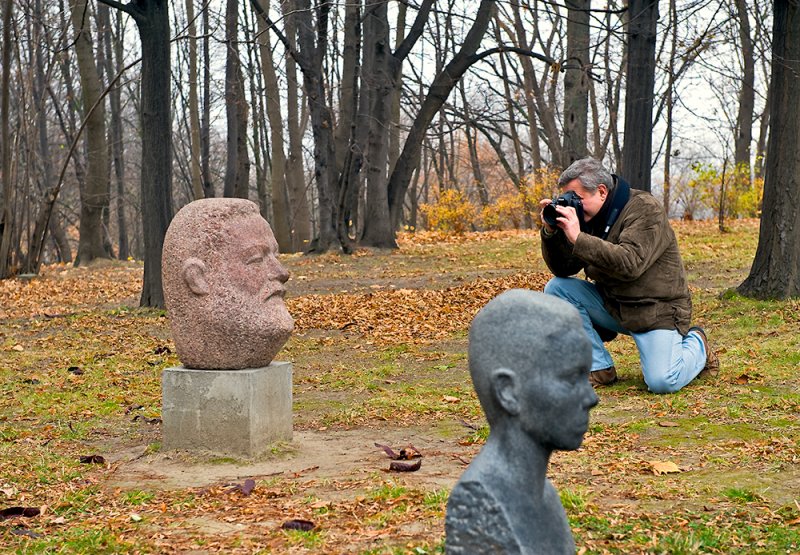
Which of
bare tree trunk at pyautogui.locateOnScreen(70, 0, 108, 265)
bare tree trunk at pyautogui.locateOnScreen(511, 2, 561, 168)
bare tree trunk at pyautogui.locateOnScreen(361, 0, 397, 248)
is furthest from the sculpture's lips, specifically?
bare tree trunk at pyautogui.locateOnScreen(511, 2, 561, 168)

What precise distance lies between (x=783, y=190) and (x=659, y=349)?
15.0 feet

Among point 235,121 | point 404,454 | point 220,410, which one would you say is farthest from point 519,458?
point 235,121

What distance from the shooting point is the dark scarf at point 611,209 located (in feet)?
23.2

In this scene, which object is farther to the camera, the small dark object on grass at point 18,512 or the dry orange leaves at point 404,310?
the dry orange leaves at point 404,310

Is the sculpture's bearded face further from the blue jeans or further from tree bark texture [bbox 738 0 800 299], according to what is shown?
tree bark texture [bbox 738 0 800 299]

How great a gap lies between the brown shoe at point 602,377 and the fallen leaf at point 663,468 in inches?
96.0

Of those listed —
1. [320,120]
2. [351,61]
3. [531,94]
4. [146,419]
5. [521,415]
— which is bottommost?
[146,419]

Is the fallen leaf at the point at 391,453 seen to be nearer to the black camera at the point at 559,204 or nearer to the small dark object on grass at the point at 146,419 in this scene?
the black camera at the point at 559,204

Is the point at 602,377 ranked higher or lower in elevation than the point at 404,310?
lower

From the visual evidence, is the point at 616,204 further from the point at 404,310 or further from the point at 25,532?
the point at 404,310

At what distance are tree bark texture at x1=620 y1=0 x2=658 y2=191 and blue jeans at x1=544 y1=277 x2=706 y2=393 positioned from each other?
215 inches

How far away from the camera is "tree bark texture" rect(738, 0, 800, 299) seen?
1058 centimetres

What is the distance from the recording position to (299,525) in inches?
168

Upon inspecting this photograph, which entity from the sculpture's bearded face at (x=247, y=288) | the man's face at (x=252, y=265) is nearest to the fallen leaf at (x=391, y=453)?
the sculpture's bearded face at (x=247, y=288)
